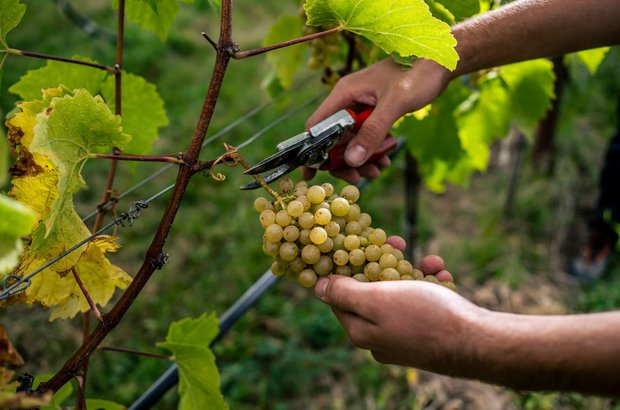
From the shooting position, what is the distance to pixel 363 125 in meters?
1.36

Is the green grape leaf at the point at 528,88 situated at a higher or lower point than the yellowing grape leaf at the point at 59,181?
lower

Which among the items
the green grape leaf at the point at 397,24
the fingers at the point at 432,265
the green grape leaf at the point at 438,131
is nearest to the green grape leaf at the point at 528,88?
the green grape leaf at the point at 438,131

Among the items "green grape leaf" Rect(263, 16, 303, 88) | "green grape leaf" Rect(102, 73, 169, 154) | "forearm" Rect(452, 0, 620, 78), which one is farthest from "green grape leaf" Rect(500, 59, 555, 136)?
"green grape leaf" Rect(102, 73, 169, 154)

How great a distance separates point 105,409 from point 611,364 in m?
1.08

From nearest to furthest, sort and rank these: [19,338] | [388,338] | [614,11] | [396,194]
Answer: [388,338], [614,11], [19,338], [396,194]

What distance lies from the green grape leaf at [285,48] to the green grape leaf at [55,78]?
71 cm

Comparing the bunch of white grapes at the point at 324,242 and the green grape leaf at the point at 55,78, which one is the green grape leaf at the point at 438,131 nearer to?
the bunch of white grapes at the point at 324,242

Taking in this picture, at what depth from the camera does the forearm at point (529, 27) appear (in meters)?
1.46

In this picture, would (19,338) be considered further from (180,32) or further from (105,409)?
(180,32)

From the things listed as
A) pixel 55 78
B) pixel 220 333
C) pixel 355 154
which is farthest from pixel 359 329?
pixel 55 78

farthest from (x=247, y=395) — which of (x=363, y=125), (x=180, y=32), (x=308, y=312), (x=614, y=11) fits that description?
(x=180, y=32)

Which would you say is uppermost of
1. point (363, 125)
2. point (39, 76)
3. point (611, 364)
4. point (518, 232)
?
point (39, 76)

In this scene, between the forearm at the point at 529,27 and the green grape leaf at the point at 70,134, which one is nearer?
the green grape leaf at the point at 70,134

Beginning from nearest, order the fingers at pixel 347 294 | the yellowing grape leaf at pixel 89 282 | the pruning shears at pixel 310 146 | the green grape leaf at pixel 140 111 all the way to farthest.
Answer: the fingers at pixel 347 294 < the yellowing grape leaf at pixel 89 282 < the pruning shears at pixel 310 146 < the green grape leaf at pixel 140 111
